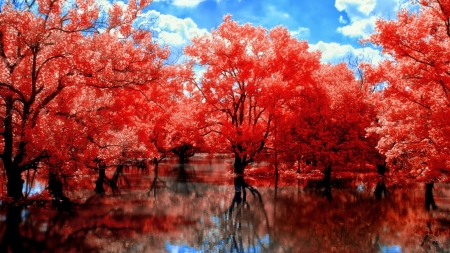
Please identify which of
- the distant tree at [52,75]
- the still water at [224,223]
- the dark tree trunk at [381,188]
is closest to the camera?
the still water at [224,223]

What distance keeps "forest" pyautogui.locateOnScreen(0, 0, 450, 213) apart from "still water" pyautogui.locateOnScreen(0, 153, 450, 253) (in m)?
2.11

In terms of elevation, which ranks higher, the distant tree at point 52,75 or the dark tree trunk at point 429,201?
the distant tree at point 52,75

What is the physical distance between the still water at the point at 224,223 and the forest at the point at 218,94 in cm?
211

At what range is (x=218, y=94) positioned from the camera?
28.0 metres

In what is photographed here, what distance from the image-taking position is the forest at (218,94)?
43.7 feet

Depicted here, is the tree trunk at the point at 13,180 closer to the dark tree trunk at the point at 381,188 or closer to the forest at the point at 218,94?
the forest at the point at 218,94

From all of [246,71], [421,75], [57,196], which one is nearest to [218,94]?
[246,71]

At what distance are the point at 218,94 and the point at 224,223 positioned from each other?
46.5 feet

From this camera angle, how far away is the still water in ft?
39.1

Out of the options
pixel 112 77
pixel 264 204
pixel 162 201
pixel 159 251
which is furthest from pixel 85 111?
pixel 264 204

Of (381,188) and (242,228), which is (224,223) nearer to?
(242,228)

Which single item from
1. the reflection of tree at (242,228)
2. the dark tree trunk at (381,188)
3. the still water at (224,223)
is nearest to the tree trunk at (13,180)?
the still water at (224,223)

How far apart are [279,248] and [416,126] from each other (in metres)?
6.69

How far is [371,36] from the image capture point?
13484 mm
